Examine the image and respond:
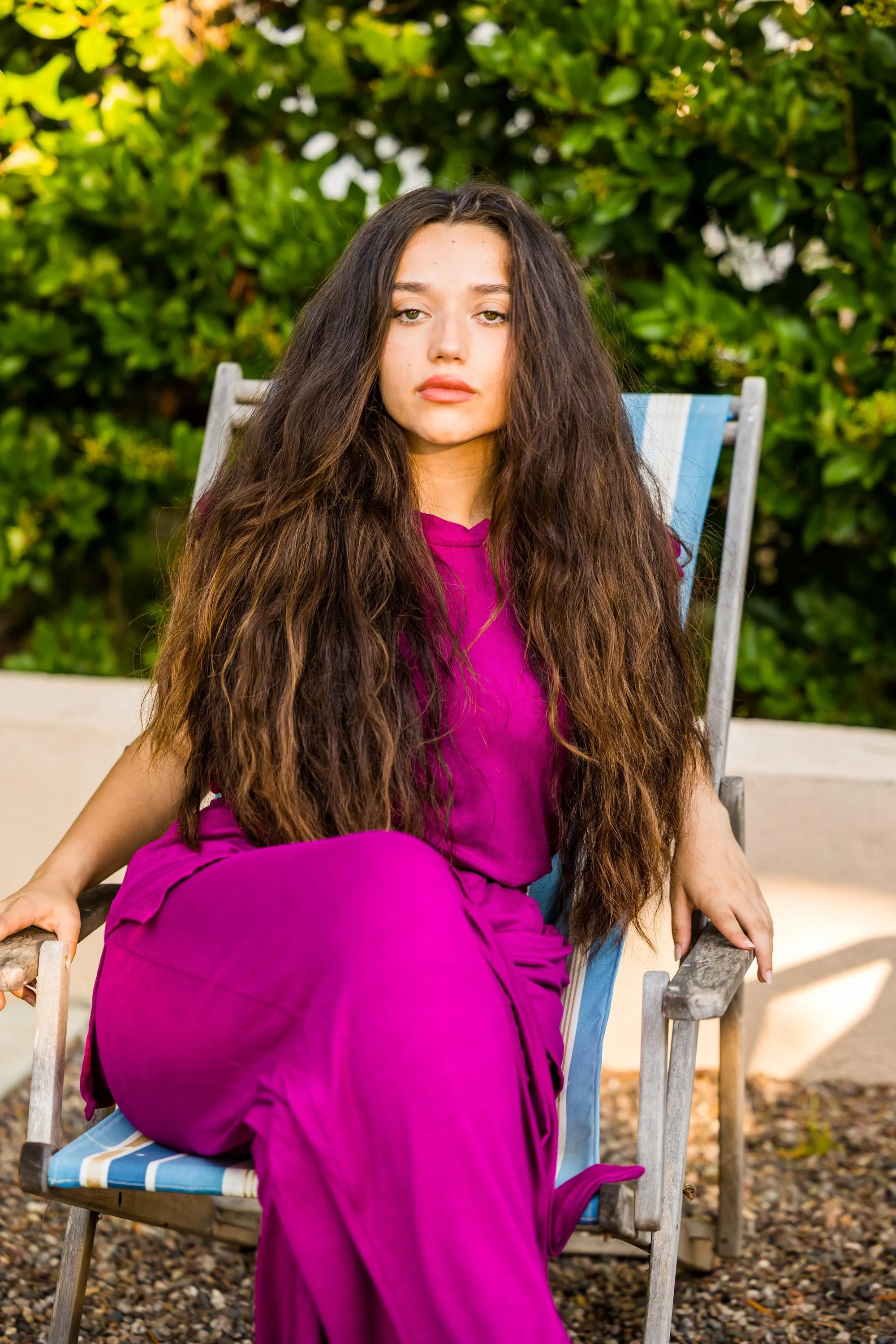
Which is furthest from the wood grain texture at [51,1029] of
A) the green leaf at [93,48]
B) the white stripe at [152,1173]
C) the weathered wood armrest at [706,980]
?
the green leaf at [93,48]

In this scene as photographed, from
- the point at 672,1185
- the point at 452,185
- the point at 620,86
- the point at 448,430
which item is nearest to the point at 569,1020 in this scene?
the point at 672,1185

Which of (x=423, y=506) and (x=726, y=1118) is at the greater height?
(x=423, y=506)

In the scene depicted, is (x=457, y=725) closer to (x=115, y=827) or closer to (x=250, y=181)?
(x=115, y=827)

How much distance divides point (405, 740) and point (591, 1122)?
0.61 m

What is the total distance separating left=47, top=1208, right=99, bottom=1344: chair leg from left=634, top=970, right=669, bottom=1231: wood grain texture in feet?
2.78

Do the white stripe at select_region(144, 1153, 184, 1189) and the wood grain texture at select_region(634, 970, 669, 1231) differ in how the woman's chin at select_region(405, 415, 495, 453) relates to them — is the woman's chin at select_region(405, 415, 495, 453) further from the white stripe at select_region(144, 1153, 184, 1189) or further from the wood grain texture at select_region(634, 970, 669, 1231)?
the white stripe at select_region(144, 1153, 184, 1189)

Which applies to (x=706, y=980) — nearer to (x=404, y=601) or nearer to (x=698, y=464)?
(x=404, y=601)

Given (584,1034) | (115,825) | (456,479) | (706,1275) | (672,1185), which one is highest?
(456,479)

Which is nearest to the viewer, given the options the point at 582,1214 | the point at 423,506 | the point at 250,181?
the point at 582,1214

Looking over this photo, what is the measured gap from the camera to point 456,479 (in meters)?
2.32

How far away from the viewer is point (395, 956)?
1.64 meters

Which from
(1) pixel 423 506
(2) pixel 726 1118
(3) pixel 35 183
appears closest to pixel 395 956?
(1) pixel 423 506

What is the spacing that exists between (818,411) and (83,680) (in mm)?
2080

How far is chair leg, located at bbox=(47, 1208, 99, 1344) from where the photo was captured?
6.90 ft
